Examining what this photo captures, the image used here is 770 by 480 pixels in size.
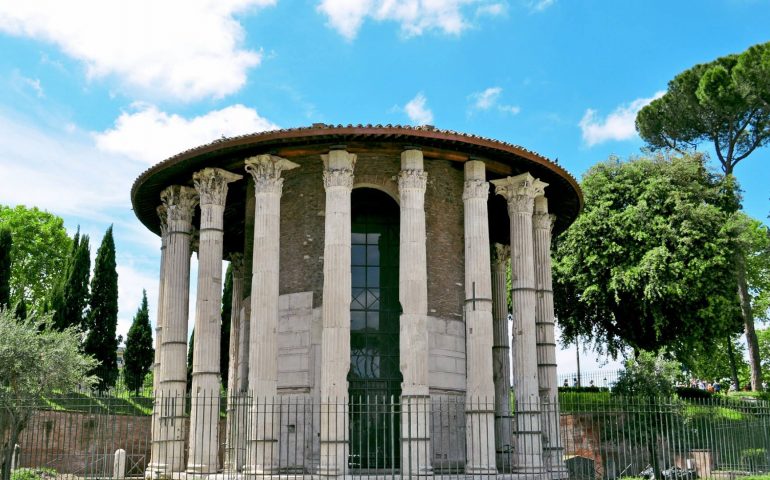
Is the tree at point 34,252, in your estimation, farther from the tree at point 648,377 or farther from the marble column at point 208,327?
the tree at point 648,377

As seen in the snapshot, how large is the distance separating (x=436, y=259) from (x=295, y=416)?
4832mm

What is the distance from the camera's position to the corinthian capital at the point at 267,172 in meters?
17.9

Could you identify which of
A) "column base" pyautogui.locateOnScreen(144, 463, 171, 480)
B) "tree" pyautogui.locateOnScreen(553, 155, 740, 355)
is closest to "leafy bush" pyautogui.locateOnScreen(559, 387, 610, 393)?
"tree" pyautogui.locateOnScreen(553, 155, 740, 355)

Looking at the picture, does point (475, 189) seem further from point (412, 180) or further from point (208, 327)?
point (208, 327)

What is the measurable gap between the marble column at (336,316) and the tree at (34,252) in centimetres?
2684

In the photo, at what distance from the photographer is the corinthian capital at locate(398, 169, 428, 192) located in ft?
58.2

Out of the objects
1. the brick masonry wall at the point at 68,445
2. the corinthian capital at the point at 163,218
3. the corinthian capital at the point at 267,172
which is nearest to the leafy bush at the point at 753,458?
the corinthian capital at the point at 267,172

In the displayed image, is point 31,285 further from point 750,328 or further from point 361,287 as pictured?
point 750,328

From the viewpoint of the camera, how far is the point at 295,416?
17.8 meters

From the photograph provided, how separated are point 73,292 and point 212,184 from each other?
1514cm

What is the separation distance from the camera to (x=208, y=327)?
17922mm

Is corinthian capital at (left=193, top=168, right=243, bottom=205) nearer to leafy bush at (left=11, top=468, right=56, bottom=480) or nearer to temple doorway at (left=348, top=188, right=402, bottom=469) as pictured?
temple doorway at (left=348, top=188, right=402, bottom=469)

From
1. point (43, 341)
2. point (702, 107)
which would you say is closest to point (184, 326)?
point (43, 341)

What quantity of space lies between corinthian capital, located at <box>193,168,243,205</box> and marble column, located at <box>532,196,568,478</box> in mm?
8014
